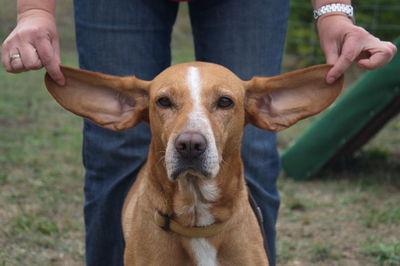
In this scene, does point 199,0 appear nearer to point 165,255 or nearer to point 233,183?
point 233,183

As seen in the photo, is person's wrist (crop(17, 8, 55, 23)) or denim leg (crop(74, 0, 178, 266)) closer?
person's wrist (crop(17, 8, 55, 23))

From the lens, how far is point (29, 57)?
99.0 inches

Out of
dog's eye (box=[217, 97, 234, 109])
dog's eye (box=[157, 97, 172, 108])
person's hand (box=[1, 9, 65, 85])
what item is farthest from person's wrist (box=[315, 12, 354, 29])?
person's hand (box=[1, 9, 65, 85])

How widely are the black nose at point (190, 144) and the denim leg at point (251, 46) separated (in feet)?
2.25

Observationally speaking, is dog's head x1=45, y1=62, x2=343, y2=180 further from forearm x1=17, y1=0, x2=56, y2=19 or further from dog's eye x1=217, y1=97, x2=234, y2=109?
forearm x1=17, y1=0, x2=56, y2=19

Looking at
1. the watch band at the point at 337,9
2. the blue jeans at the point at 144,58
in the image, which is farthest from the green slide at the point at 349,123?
the watch band at the point at 337,9

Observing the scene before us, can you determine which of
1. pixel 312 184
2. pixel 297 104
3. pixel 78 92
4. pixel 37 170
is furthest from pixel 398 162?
pixel 78 92

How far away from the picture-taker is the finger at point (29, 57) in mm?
2510

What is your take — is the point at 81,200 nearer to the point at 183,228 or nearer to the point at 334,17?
the point at 183,228

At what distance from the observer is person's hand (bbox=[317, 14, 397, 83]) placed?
260 centimetres

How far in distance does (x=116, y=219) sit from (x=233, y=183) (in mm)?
725

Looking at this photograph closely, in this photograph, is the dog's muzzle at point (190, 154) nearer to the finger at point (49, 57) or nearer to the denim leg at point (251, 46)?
the finger at point (49, 57)

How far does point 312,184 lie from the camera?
5918 mm

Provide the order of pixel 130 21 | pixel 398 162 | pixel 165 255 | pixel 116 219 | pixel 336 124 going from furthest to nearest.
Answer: pixel 398 162 → pixel 336 124 → pixel 116 219 → pixel 130 21 → pixel 165 255
